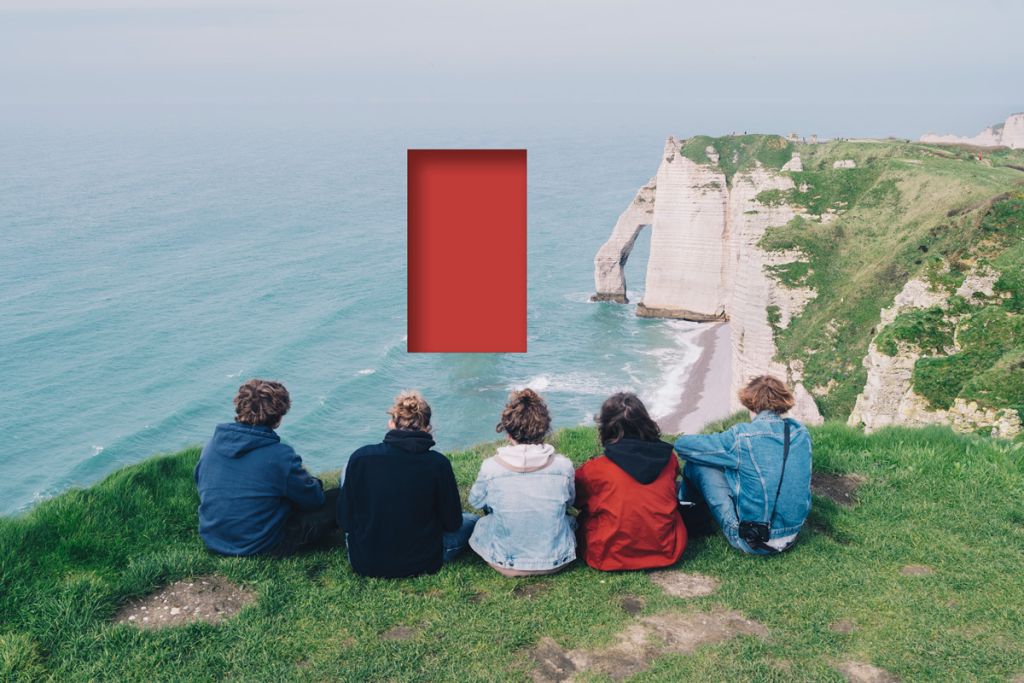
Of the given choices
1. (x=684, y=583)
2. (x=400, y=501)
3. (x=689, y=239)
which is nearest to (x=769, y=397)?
(x=684, y=583)

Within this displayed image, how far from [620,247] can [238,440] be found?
57648 mm

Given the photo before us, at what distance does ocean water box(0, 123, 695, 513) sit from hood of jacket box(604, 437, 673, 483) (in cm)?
1853

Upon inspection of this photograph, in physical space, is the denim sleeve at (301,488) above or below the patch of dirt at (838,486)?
above

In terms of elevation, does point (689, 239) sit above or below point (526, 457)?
below

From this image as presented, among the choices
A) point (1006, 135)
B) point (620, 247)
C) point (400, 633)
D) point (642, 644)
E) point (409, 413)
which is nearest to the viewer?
point (642, 644)

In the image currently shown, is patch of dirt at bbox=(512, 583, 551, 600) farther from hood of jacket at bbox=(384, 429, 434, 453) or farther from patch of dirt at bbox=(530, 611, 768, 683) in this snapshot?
hood of jacket at bbox=(384, 429, 434, 453)

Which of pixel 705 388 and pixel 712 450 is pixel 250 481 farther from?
pixel 705 388

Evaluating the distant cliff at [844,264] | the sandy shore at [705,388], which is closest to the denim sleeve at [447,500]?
the distant cliff at [844,264]

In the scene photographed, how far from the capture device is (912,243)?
111 ft

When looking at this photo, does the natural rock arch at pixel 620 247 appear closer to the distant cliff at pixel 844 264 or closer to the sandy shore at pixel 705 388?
the distant cliff at pixel 844 264

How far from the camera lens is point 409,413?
6500 millimetres

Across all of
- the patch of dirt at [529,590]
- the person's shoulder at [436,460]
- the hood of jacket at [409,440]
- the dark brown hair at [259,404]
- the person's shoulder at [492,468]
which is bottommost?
the patch of dirt at [529,590]

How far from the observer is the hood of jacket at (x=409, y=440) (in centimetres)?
644

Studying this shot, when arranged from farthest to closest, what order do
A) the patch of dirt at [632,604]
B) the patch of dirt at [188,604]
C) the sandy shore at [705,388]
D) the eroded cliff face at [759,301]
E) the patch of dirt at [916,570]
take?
1. the sandy shore at [705,388]
2. the eroded cliff face at [759,301]
3. the patch of dirt at [916,570]
4. the patch of dirt at [632,604]
5. the patch of dirt at [188,604]
